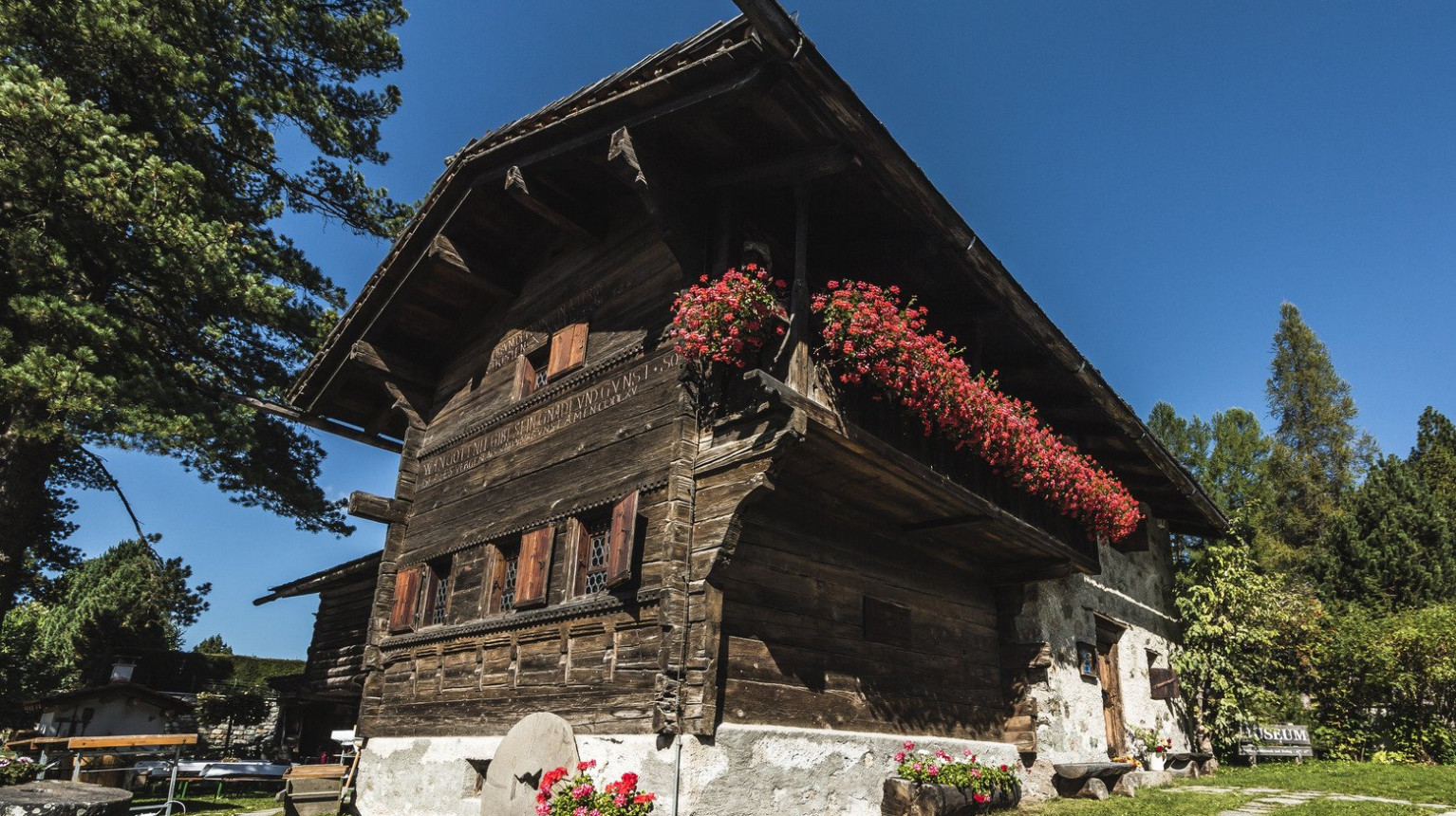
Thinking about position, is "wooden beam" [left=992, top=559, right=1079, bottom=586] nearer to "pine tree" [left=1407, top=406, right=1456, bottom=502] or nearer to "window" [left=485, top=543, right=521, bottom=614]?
"window" [left=485, top=543, right=521, bottom=614]

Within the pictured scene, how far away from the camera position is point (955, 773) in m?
8.41

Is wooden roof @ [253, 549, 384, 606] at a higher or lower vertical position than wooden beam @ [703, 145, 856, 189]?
lower

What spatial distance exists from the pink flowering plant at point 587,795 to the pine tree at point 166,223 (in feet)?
30.6

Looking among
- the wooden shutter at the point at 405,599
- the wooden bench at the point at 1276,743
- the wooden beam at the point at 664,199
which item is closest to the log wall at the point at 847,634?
the wooden beam at the point at 664,199

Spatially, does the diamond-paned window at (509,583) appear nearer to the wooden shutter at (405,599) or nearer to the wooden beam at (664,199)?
the wooden shutter at (405,599)

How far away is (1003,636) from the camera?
11141 mm

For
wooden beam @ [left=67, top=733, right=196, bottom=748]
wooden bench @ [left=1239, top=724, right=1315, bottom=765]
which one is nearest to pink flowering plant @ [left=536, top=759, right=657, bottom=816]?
wooden beam @ [left=67, top=733, right=196, bottom=748]

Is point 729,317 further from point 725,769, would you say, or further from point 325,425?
point 325,425

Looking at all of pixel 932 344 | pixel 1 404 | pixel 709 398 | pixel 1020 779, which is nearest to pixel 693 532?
pixel 709 398

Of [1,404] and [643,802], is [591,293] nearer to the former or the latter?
[643,802]

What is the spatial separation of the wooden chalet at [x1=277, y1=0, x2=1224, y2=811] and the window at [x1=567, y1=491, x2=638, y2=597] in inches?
1.1

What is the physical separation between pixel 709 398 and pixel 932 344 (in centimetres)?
213

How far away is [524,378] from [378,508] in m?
3.07

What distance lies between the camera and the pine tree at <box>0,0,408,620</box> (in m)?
12.7
